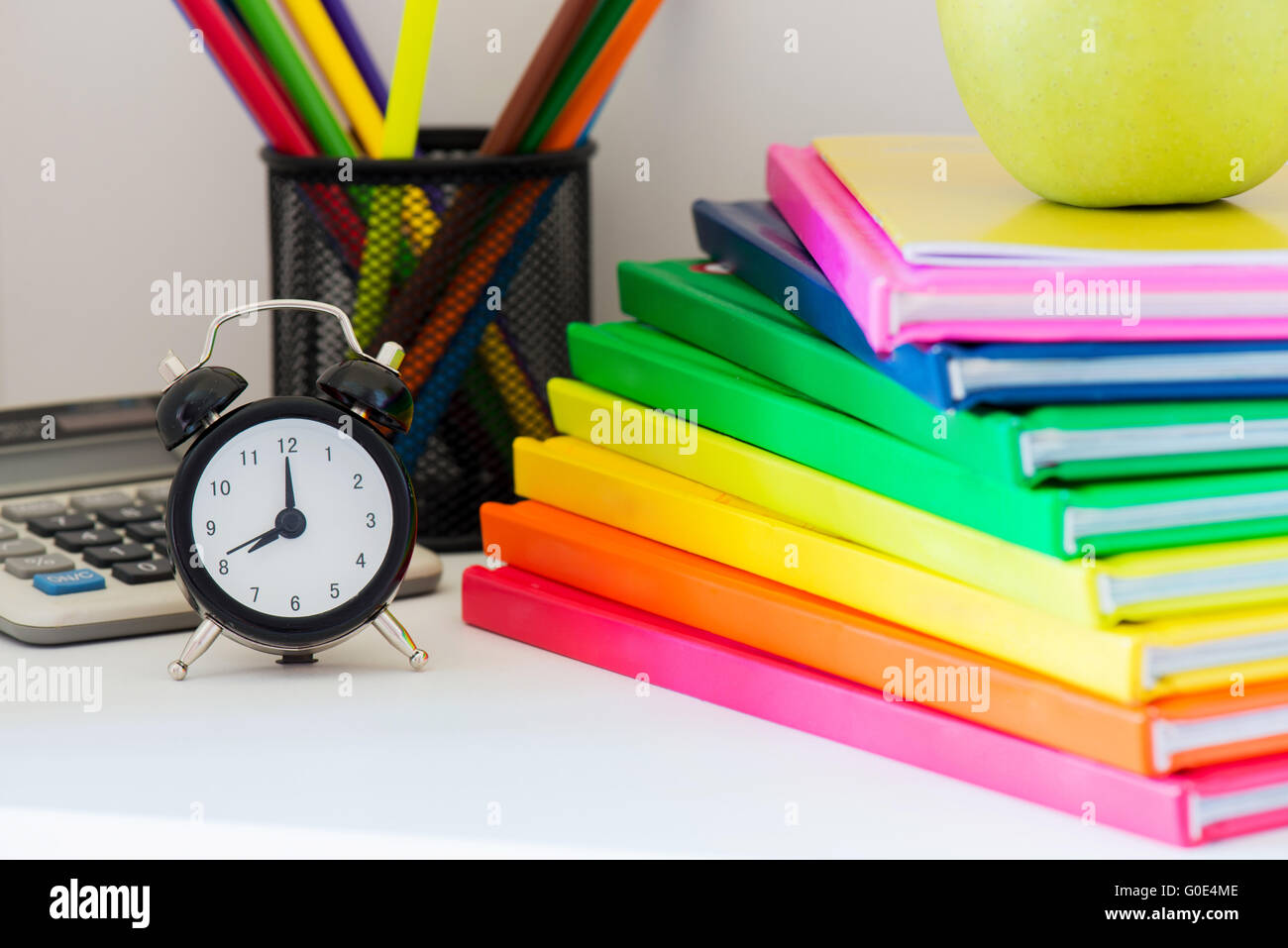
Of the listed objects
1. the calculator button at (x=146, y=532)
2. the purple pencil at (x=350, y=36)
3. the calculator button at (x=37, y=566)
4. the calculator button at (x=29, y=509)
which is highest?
the purple pencil at (x=350, y=36)

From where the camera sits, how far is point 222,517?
60 cm

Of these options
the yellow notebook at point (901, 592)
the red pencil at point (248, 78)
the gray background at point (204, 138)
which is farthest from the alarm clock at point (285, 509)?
the gray background at point (204, 138)

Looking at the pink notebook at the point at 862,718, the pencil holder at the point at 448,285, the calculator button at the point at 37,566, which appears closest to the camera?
the pink notebook at the point at 862,718

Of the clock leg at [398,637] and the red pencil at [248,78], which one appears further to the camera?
the red pencil at [248,78]

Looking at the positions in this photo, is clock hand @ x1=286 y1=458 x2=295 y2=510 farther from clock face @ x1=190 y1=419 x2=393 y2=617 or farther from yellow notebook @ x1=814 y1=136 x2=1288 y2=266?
yellow notebook @ x1=814 y1=136 x2=1288 y2=266

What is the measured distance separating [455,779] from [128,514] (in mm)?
316

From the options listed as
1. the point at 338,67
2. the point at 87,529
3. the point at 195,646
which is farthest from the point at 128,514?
the point at 338,67

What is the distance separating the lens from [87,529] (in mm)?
728

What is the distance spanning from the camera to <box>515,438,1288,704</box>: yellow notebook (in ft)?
1.50

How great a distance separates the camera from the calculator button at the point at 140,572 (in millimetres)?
672

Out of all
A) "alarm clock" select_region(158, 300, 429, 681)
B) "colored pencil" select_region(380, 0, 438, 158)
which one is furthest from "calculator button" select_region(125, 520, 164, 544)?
"colored pencil" select_region(380, 0, 438, 158)

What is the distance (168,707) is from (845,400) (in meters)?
0.29

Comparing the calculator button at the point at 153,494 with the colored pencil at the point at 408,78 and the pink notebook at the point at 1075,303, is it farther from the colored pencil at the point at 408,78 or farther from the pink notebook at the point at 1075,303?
the pink notebook at the point at 1075,303
